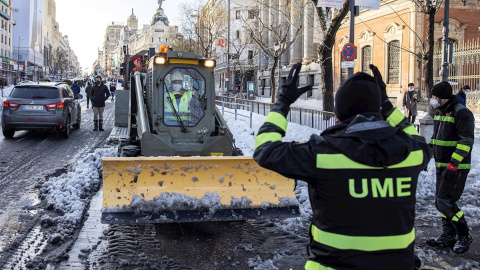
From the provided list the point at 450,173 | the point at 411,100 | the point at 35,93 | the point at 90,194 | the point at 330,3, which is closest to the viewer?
the point at 450,173

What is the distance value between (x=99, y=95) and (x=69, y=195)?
30.8ft

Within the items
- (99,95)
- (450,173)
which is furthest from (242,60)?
(450,173)

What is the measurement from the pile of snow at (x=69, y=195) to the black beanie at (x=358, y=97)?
4253 mm

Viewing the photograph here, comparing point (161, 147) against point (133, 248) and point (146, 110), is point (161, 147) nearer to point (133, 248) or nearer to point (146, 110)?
point (146, 110)

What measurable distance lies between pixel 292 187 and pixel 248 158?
2.24ft

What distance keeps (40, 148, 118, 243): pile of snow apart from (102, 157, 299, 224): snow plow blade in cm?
86

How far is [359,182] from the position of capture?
216cm

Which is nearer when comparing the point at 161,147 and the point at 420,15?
the point at 161,147

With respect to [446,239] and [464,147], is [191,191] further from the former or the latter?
[464,147]

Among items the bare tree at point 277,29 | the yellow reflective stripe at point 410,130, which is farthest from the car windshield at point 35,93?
the yellow reflective stripe at point 410,130

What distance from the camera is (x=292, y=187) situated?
19.4 ft

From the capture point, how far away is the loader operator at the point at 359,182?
2150mm

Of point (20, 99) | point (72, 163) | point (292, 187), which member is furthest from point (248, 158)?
point (20, 99)

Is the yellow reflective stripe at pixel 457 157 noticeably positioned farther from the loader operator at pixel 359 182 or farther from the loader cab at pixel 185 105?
the loader cab at pixel 185 105
